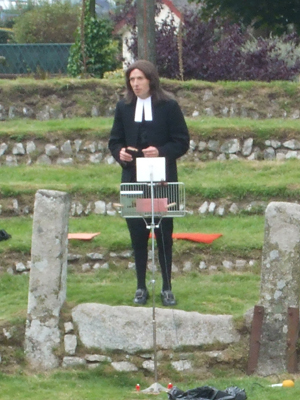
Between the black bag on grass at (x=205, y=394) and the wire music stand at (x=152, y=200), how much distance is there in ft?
1.13

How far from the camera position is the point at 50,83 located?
45.9 feet

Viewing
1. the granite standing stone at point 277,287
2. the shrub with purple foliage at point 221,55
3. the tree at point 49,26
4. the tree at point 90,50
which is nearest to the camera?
the granite standing stone at point 277,287

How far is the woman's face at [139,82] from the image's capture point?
7.17 m

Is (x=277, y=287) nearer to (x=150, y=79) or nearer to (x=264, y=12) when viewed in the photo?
(x=150, y=79)

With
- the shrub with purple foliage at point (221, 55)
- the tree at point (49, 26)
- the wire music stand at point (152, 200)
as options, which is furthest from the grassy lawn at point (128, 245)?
the tree at point (49, 26)

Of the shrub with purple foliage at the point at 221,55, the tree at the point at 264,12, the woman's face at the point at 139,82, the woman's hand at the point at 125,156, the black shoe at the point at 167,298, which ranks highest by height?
the tree at the point at 264,12

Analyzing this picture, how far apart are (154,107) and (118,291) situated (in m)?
1.55

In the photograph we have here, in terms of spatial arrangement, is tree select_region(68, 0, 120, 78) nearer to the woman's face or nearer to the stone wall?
the stone wall

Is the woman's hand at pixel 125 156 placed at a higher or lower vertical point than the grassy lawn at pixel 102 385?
higher

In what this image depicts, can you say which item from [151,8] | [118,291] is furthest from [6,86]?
[118,291]

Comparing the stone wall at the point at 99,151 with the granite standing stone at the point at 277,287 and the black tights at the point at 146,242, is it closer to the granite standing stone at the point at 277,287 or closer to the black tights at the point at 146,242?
the black tights at the point at 146,242

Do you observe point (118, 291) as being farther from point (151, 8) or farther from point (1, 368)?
point (151, 8)

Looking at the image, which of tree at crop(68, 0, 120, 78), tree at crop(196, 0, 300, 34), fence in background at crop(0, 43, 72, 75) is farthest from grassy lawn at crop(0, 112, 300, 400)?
fence in background at crop(0, 43, 72, 75)

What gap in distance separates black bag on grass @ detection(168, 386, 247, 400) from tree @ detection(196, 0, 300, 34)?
12.7 m
